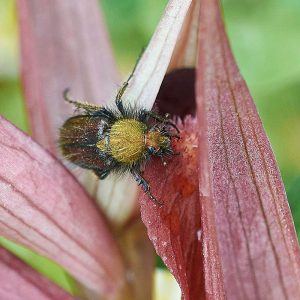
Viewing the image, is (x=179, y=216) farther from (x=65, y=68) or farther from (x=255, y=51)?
(x=255, y=51)

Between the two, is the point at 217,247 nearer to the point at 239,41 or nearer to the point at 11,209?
the point at 11,209

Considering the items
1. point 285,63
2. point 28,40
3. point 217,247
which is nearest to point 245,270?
point 217,247

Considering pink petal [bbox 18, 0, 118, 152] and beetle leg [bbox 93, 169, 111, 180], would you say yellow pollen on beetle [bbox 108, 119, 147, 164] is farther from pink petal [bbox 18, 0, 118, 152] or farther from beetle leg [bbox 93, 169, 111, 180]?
pink petal [bbox 18, 0, 118, 152]

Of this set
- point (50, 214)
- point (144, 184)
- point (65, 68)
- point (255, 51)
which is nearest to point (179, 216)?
point (144, 184)

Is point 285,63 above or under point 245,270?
under

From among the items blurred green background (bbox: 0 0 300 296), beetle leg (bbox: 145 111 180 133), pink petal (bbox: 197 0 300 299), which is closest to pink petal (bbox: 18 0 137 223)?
beetle leg (bbox: 145 111 180 133)

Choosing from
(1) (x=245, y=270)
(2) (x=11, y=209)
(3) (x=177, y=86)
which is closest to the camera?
(1) (x=245, y=270)
